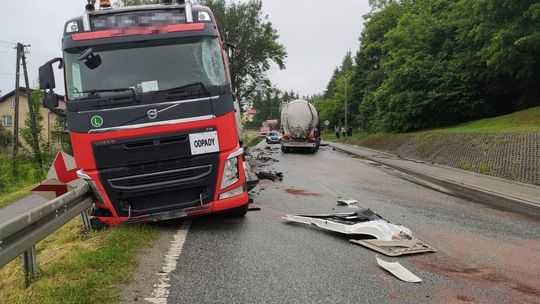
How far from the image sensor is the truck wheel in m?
Answer: 7.87

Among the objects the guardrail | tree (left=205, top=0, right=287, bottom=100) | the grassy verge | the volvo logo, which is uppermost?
tree (left=205, top=0, right=287, bottom=100)

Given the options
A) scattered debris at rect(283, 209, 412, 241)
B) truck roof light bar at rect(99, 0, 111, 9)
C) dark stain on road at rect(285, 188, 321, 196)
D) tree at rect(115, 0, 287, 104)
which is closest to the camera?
scattered debris at rect(283, 209, 412, 241)

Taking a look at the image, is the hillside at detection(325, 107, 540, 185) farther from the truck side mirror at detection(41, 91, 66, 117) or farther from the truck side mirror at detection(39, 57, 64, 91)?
the truck side mirror at detection(39, 57, 64, 91)

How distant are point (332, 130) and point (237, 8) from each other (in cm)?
4484

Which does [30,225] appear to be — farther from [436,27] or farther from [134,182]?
[436,27]

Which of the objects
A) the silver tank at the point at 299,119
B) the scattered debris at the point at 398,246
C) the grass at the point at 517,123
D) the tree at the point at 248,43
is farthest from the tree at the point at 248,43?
the scattered debris at the point at 398,246

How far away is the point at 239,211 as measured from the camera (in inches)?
315

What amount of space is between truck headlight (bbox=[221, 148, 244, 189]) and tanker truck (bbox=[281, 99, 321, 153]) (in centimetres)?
2375

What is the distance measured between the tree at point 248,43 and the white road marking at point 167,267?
4002cm

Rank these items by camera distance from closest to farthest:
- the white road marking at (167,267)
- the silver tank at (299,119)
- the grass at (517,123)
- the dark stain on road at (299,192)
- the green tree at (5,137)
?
the white road marking at (167,267) → the dark stain on road at (299,192) → the grass at (517,123) → the silver tank at (299,119) → the green tree at (5,137)

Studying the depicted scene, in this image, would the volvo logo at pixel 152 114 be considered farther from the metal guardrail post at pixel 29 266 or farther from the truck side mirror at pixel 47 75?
the metal guardrail post at pixel 29 266

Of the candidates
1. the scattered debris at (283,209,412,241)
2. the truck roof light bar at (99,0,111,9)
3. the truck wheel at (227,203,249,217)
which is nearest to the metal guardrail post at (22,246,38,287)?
the truck wheel at (227,203,249,217)

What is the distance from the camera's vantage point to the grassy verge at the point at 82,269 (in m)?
4.19

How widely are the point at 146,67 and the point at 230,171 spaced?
1.90 meters
